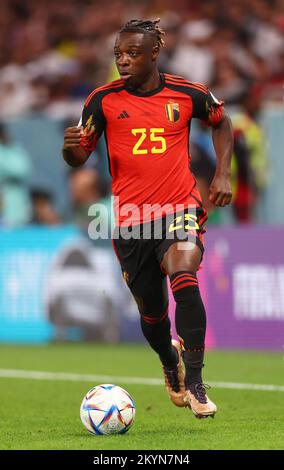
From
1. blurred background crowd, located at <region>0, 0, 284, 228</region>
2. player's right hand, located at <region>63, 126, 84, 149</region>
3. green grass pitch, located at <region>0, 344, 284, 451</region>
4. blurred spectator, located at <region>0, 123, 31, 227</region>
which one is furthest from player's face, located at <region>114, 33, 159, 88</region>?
blurred spectator, located at <region>0, 123, 31, 227</region>

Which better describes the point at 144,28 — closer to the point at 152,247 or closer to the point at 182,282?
the point at 152,247

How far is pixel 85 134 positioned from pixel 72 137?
0.16 meters

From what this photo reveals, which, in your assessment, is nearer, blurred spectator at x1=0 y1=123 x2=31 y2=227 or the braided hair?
the braided hair

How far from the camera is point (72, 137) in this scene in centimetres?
730

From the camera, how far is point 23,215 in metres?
15.9

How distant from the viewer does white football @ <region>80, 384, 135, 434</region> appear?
688 centimetres

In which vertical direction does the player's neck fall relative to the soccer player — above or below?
above

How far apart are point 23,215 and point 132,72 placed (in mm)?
8724

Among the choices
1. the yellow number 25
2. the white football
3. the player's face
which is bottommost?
the white football

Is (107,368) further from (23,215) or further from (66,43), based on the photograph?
(66,43)

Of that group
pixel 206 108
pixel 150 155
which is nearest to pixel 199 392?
pixel 150 155

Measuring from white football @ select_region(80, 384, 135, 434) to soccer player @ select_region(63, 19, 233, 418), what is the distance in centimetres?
49

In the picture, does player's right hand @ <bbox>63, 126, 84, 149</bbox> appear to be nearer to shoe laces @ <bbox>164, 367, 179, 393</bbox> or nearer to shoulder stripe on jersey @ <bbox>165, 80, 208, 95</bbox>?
shoulder stripe on jersey @ <bbox>165, 80, 208, 95</bbox>

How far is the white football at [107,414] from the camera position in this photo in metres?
6.88
